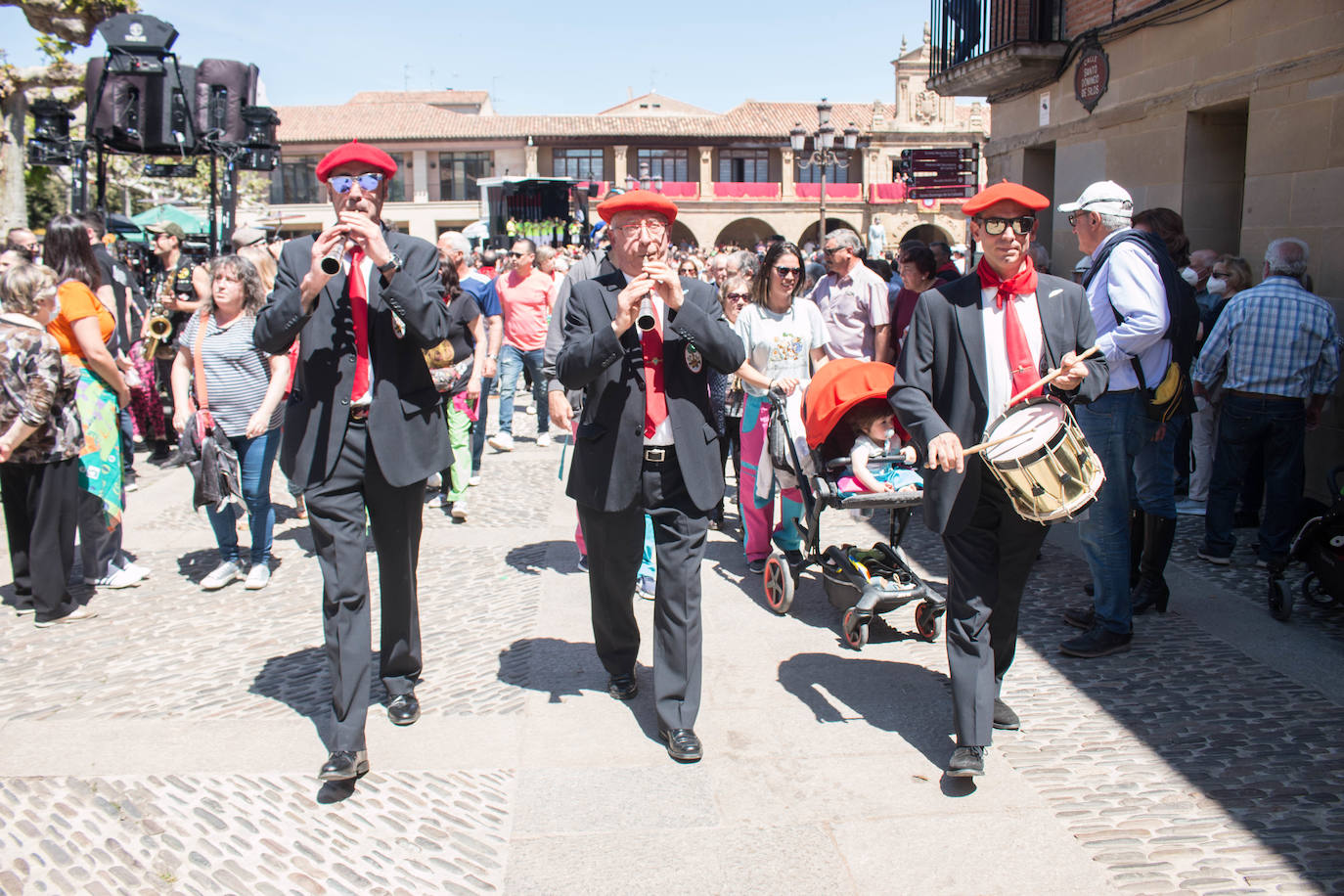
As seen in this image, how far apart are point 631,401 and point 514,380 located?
294 inches

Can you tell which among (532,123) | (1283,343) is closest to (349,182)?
(1283,343)

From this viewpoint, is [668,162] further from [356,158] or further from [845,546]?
[356,158]

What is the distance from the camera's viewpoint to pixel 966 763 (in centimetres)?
356

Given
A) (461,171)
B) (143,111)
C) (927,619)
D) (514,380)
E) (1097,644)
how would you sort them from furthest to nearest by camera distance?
(461,171) < (143,111) < (514,380) < (927,619) < (1097,644)

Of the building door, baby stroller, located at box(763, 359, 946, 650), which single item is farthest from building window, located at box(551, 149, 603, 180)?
baby stroller, located at box(763, 359, 946, 650)

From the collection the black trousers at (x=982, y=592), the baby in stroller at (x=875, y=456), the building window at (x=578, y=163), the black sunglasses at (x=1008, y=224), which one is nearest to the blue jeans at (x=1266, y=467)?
the baby in stroller at (x=875, y=456)

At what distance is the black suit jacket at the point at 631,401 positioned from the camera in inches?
151

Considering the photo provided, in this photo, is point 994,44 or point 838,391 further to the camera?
point 994,44

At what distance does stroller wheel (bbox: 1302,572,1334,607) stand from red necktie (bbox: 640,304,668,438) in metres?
3.58

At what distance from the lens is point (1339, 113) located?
23.1 ft

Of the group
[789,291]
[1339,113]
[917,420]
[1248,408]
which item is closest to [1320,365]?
[1248,408]

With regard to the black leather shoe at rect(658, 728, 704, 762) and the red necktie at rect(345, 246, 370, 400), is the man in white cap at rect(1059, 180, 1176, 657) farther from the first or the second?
the red necktie at rect(345, 246, 370, 400)

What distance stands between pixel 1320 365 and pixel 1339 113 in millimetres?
2109

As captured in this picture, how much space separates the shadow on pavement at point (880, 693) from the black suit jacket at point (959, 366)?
90cm
